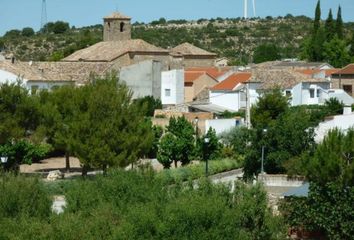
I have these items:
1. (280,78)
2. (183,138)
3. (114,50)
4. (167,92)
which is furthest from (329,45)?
(183,138)

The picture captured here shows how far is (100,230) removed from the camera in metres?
20.8

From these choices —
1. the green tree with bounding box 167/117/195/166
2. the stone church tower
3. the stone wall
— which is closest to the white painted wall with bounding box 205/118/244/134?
the green tree with bounding box 167/117/195/166

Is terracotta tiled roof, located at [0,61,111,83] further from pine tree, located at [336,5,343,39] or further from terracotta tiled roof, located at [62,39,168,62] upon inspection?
pine tree, located at [336,5,343,39]

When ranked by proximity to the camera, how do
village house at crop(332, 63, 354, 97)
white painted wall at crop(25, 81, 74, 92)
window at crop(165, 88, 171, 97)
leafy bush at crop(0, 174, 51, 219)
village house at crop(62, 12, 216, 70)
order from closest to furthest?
leafy bush at crop(0, 174, 51, 219)
white painted wall at crop(25, 81, 74, 92)
window at crop(165, 88, 171, 97)
village house at crop(62, 12, 216, 70)
village house at crop(332, 63, 354, 97)

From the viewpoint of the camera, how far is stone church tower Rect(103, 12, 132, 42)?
74.9 m

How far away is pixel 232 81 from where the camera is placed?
5966 cm

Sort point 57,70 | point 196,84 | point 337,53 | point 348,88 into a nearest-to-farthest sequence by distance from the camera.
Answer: point 57,70 < point 196,84 < point 348,88 < point 337,53

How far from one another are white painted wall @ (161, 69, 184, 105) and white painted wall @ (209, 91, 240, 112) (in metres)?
2.94

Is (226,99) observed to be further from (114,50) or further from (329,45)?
(329,45)

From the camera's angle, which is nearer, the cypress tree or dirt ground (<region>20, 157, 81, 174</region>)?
dirt ground (<region>20, 157, 81, 174</region>)

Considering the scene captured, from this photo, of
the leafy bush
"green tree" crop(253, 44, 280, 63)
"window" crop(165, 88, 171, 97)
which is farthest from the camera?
"green tree" crop(253, 44, 280, 63)

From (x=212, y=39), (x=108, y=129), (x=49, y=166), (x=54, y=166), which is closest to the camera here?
(x=108, y=129)

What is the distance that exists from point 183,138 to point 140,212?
19693 mm

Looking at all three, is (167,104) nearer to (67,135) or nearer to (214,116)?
(214,116)
